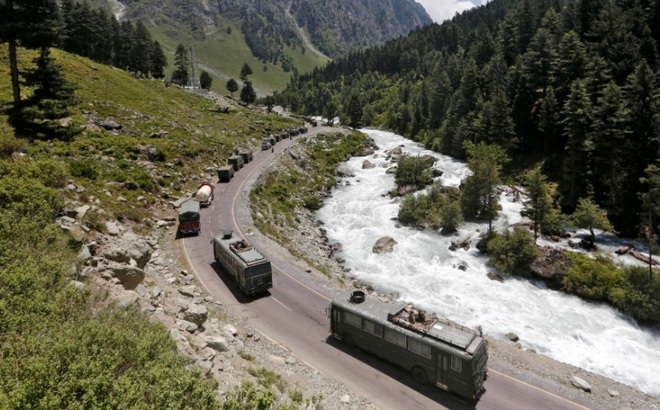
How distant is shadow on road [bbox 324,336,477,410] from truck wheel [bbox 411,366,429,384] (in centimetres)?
31

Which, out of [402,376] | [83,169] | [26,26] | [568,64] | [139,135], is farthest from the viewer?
[568,64]

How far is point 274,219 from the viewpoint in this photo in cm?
4794

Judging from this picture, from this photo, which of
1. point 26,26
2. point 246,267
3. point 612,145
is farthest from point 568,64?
point 26,26

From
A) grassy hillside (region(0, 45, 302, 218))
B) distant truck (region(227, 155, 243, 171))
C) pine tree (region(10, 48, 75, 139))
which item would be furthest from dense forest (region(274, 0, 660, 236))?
pine tree (region(10, 48, 75, 139))

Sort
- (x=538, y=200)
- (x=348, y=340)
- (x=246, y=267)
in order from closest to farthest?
(x=348, y=340) < (x=246, y=267) < (x=538, y=200)

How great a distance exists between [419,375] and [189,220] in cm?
2864

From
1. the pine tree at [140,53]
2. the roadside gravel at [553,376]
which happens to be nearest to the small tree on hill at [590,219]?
the roadside gravel at [553,376]

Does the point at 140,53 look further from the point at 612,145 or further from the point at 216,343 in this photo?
the point at 612,145

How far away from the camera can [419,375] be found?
62.3ft

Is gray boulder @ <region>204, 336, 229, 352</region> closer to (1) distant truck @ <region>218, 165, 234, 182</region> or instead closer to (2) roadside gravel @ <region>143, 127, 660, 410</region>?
(2) roadside gravel @ <region>143, 127, 660, 410</region>

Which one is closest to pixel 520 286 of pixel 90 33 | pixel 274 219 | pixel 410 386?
pixel 410 386

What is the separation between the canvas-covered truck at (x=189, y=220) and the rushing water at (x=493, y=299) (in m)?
17.9

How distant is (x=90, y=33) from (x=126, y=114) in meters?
63.7

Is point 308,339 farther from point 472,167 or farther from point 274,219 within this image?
point 472,167
